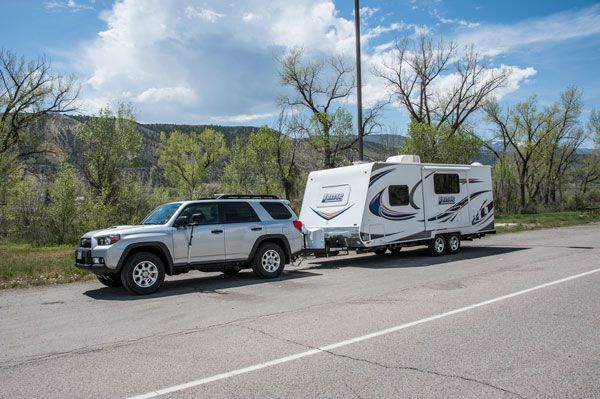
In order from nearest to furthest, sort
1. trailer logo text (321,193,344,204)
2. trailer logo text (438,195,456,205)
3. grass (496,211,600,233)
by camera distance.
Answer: trailer logo text (321,193,344,204)
trailer logo text (438,195,456,205)
grass (496,211,600,233)

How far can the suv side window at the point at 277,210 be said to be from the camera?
12.1 metres

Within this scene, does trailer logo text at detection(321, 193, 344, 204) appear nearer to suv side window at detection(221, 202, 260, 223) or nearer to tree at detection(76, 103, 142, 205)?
suv side window at detection(221, 202, 260, 223)

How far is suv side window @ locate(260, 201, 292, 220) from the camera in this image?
12.1 metres

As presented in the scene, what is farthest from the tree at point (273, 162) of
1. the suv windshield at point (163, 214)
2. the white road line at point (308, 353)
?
the white road line at point (308, 353)

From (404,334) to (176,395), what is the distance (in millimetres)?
3025

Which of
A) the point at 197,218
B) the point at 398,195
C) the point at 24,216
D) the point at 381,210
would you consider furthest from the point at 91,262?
the point at 24,216

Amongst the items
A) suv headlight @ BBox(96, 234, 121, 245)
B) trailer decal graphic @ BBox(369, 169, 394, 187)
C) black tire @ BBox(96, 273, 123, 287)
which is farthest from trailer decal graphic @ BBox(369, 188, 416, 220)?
suv headlight @ BBox(96, 234, 121, 245)

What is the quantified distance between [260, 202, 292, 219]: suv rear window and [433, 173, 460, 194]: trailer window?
5.77 metres

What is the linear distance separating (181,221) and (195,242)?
21.1 inches

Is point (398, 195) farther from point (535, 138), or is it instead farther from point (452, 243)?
point (535, 138)

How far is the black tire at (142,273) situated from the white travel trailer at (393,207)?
5161 millimetres

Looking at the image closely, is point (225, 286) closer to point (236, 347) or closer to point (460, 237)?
point (236, 347)

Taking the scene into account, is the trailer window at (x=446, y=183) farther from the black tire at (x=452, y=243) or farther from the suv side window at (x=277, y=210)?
the suv side window at (x=277, y=210)

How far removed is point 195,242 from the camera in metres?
10.6
